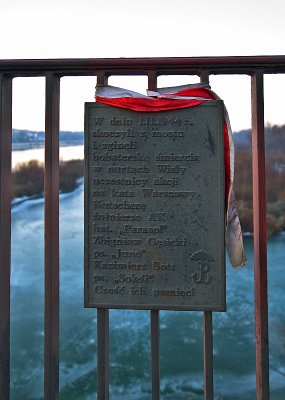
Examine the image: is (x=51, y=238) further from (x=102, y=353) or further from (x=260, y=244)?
(x=260, y=244)

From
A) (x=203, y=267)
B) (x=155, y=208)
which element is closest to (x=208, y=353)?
(x=203, y=267)

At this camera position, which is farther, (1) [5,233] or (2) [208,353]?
(1) [5,233]

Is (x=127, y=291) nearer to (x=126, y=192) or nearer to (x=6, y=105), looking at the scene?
(x=126, y=192)

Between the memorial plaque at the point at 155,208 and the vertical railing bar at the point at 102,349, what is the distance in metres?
0.08

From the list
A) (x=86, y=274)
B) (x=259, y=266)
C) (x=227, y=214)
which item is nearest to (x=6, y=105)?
(x=86, y=274)

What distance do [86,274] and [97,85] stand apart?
2.99 feet

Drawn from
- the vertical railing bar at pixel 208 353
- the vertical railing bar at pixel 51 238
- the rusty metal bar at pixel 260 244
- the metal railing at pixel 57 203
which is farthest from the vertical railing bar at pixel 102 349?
the rusty metal bar at pixel 260 244

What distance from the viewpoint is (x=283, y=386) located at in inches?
173

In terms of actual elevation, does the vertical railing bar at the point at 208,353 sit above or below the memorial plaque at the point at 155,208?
below

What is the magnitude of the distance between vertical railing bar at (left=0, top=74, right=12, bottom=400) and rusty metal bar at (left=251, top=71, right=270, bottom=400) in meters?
1.21

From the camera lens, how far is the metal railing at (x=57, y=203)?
1.78 m

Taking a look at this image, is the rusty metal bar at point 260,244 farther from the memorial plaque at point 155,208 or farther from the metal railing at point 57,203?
the memorial plaque at point 155,208

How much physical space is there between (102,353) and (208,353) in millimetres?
498

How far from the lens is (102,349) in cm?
181
